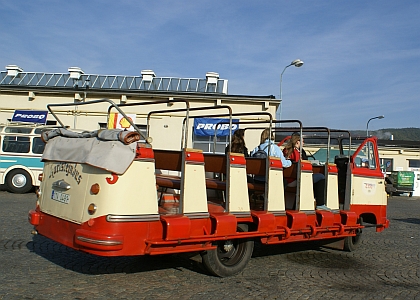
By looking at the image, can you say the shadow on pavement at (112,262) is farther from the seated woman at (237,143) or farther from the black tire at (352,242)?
the black tire at (352,242)

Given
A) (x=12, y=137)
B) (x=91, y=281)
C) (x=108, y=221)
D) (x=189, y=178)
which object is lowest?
(x=91, y=281)

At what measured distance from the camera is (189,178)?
5523 millimetres

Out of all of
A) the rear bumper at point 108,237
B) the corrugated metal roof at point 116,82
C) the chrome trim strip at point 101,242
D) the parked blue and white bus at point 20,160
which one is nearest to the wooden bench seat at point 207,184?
the rear bumper at point 108,237

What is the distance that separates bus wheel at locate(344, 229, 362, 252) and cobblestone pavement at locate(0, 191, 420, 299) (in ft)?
0.41

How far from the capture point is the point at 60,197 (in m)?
5.59

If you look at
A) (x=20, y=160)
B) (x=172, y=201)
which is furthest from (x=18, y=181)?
(x=172, y=201)

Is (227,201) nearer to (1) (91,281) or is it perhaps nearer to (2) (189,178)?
(2) (189,178)

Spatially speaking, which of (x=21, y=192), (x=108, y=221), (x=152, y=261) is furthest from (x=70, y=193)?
(x=21, y=192)

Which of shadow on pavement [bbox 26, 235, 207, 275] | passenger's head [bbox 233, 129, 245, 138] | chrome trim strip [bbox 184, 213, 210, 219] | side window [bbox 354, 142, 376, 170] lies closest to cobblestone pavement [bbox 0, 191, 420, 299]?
shadow on pavement [bbox 26, 235, 207, 275]

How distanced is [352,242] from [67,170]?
5.39 meters

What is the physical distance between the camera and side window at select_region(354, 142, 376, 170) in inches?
324

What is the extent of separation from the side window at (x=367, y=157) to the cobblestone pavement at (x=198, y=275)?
1594 millimetres

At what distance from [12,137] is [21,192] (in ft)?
7.45

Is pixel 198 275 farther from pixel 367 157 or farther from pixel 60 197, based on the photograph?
pixel 367 157
